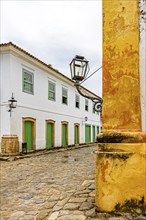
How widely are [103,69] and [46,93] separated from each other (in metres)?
13.0

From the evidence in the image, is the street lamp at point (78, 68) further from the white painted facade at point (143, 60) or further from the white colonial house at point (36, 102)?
the white colonial house at point (36, 102)

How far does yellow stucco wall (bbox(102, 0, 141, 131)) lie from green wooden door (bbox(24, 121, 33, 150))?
1090 cm

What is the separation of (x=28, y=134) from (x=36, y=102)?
192 centimetres

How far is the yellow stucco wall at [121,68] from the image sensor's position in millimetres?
3369

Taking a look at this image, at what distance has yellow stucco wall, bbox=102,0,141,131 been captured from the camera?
133 inches

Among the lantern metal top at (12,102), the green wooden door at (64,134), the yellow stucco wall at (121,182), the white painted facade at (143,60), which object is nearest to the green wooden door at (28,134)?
the lantern metal top at (12,102)

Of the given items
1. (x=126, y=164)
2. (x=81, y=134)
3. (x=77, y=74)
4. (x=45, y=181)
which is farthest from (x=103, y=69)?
(x=81, y=134)

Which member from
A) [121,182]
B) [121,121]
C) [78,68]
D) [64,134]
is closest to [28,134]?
[64,134]

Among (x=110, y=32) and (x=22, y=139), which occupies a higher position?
(x=110, y=32)

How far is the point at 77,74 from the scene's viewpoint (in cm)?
574

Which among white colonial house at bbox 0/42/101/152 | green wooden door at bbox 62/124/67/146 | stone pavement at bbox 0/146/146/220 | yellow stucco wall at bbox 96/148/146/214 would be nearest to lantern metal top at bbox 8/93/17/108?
white colonial house at bbox 0/42/101/152

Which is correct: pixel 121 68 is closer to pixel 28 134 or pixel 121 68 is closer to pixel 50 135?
pixel 28 134

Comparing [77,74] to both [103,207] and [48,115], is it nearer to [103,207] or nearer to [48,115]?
[103,207]

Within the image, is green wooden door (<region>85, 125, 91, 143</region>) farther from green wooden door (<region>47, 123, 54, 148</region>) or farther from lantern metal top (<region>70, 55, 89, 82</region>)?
lantern metal top (<region>70, 55, 89, 82</region>)
